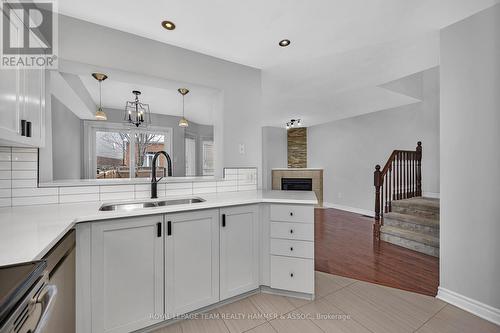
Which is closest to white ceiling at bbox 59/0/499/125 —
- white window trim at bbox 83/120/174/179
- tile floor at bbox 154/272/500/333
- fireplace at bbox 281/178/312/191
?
tile floor at bbox 154/272/500/333

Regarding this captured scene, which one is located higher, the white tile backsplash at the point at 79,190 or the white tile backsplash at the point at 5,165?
the white tile backsplash at the point at 5,165

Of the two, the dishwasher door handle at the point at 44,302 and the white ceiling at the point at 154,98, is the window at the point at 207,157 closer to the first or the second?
the white ceiling at the point at 154,98

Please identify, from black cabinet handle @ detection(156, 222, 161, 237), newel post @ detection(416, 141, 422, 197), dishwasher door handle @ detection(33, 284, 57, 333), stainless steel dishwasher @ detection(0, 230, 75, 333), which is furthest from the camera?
newel post @ detection(416, 141, 422, 197)

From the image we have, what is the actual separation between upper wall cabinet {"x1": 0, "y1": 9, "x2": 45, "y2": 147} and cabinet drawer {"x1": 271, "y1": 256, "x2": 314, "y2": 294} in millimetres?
1993

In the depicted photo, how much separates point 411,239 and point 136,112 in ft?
15.9

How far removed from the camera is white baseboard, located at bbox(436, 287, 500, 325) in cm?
160

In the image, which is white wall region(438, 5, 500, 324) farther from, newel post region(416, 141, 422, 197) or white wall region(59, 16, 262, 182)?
newel post region(416, 141, 422, 197)

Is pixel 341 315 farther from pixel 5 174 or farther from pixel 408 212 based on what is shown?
pixel 5 174

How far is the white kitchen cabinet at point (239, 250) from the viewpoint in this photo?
69.2 inches

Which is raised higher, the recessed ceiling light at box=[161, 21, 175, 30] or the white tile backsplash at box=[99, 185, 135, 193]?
the recessed ceiling light at box=[161, 21, 175, 30]

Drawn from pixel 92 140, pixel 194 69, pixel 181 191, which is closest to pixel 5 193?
pixel 181 191

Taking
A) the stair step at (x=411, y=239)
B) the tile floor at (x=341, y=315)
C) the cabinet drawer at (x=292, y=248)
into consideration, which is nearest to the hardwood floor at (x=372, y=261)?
the stair step at (x=411, y=239)

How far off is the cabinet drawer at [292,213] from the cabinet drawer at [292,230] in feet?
0.14

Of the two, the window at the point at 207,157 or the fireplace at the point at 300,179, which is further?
the fireplace at the point at 300,179
